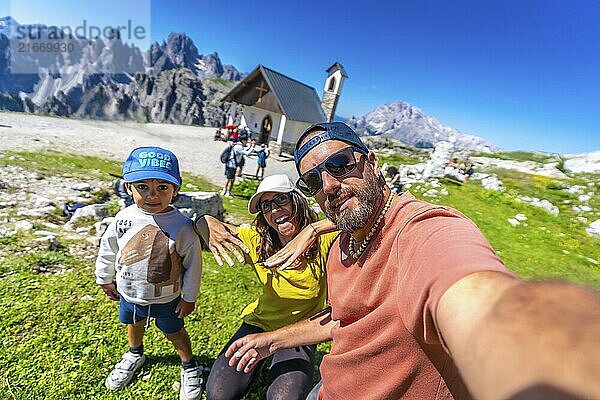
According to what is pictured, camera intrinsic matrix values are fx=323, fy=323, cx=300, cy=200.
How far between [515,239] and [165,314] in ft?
33.1

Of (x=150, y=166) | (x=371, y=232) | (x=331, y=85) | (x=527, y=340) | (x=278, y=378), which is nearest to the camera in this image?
(x=527, y=340)

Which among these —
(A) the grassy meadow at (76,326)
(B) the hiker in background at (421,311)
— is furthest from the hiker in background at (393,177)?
(B) the hiker in background at (421,311)

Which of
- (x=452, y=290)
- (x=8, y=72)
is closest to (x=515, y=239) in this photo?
(x=452, y=290)

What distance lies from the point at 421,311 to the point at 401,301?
0.77 ft

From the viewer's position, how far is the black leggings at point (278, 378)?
8.63ft

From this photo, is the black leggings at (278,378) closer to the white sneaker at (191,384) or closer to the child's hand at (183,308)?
the white sneaker at (191,384)

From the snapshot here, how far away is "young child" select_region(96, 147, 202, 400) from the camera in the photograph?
98.0 inches

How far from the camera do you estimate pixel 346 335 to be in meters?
1.79

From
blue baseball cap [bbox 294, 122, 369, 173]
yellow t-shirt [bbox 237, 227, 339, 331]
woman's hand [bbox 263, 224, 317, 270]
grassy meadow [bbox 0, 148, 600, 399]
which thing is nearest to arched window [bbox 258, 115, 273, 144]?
grassy meadow [bbox 0, 148, 600, 399]

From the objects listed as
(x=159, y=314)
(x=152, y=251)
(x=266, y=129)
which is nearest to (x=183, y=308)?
(x=159, y=314)

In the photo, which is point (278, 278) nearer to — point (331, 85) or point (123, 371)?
point (123, 371)

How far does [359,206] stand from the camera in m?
1.82

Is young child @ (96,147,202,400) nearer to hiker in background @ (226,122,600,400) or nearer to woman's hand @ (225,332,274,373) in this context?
woman's hand @ (225,332,274,373)

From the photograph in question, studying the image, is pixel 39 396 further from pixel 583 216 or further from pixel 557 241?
pixel 583 216
